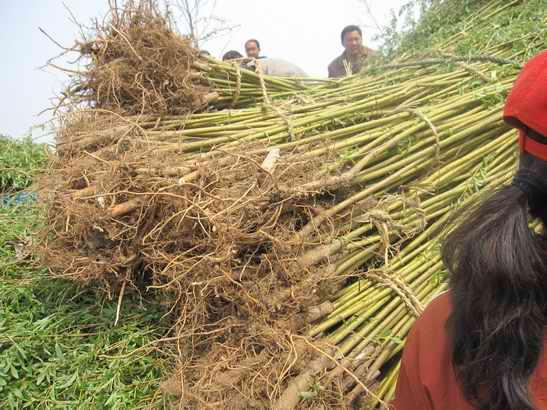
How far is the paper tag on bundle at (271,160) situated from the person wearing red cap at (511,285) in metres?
0.72

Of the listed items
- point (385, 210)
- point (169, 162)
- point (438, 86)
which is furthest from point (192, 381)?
point (438, 86)

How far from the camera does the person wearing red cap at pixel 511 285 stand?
74 centimetres

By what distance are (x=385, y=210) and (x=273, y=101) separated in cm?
86

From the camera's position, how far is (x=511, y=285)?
2.45 ft

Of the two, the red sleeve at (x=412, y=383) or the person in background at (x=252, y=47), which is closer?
the red sleeve at (x=412, y=383)

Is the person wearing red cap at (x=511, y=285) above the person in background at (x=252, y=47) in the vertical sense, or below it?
below

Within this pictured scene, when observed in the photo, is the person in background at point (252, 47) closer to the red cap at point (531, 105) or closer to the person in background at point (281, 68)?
the person in background at point (281, 68)

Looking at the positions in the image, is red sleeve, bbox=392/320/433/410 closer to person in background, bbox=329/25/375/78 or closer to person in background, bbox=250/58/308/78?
person in background, bbox=250/58/308/78

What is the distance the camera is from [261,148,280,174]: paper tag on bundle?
1.45 metres

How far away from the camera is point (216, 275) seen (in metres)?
1.32

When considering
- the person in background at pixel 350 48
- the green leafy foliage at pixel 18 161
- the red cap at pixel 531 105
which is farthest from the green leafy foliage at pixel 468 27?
the green leafy foliage at pixel 18 161

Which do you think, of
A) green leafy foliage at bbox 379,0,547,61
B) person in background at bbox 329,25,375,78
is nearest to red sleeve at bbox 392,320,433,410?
green leafy foliage at bbox 379,0,547,61

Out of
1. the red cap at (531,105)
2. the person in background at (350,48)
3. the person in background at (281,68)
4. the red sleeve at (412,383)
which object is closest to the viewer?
the red cap at (531,105)

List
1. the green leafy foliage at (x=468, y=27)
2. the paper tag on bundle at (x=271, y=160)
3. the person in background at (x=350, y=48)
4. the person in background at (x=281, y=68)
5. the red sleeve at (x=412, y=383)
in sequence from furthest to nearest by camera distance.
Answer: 1. the person in background at (x=350, y=48)
2. the person in background at (x=281, y=68)
3. the green leafy foliage at (x=468, y=27)
4. the paper tag on bundle at (x=271, y=160)
5. the red sleeve at (x=412, y=383)
